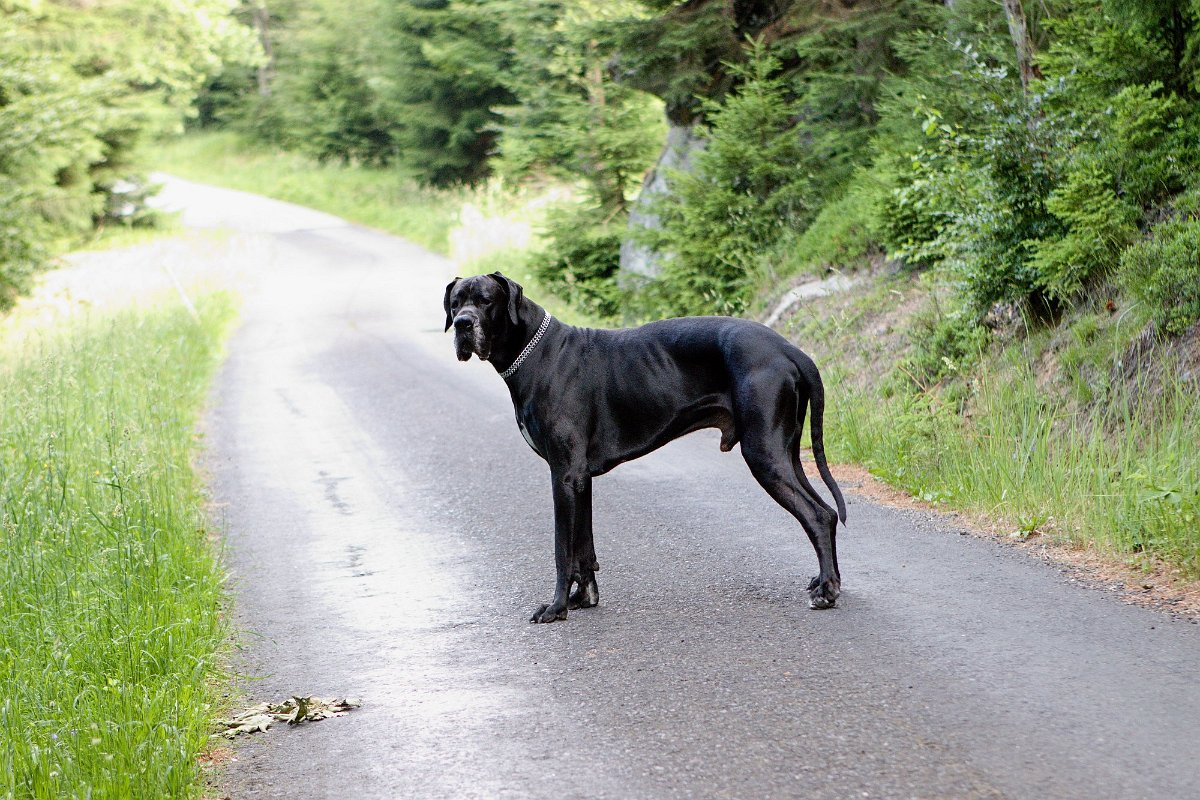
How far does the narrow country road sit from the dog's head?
1440 millimetres

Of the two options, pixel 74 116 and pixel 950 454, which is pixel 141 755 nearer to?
pixel 950 454

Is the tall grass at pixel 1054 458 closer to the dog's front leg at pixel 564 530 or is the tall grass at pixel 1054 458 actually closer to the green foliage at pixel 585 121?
the dog's front leg at pixel 564 530

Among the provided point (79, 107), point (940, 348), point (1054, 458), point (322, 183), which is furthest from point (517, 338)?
point (322, 183)

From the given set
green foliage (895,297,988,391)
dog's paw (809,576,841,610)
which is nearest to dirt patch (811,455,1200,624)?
dog's paw (809,576,841,610)

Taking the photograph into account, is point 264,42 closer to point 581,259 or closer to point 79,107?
point 79,107

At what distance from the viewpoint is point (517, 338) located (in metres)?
6.38

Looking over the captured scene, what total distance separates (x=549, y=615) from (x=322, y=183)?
4517cm

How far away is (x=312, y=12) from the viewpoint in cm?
5709

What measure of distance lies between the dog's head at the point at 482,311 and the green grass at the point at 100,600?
1919 millimetres

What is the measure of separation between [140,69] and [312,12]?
2319 cm

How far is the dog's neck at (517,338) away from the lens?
20.9 feet

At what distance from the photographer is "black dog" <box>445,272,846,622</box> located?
240 inches

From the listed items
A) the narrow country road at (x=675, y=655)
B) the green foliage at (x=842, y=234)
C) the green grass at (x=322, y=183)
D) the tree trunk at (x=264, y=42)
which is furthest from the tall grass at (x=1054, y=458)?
the tree trunk at (x=264, y=42)

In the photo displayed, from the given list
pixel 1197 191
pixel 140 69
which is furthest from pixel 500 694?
pixel 140 69
